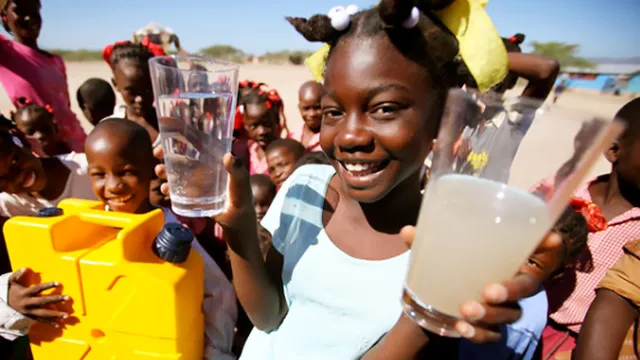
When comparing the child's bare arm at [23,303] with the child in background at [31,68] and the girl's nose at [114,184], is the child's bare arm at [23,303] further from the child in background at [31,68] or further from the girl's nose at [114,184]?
the child in background at [31,68]

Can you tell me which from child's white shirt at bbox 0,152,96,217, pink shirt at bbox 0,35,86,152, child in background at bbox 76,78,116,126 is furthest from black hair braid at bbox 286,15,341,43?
child in background at bbox 76,78,116,126

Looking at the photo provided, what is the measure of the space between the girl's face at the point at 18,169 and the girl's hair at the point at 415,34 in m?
1.74

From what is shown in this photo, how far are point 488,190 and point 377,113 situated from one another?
40 centimetres

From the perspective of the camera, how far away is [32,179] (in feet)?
6.91

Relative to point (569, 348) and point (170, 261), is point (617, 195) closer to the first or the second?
point (569, 348)

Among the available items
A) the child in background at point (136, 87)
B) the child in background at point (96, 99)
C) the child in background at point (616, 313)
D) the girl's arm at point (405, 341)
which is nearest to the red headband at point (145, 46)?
the child in background at point (136, 87)

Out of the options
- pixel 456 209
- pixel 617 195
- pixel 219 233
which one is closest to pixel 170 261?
pixel 456 209

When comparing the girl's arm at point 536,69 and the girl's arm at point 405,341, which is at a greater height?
the girl's arm at point 536,69

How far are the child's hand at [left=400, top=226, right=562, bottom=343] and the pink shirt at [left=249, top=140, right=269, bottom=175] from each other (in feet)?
9.13

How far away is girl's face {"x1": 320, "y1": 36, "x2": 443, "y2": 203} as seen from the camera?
108 centimetres

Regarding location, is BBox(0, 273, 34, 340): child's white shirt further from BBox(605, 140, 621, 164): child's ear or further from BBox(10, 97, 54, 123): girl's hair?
BBox(605, 140, 621, 164): child's ear

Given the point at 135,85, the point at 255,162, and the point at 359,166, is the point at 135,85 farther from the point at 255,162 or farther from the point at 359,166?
the point at 359,166

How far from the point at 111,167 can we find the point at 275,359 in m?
1.10

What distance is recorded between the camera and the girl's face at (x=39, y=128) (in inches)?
114
